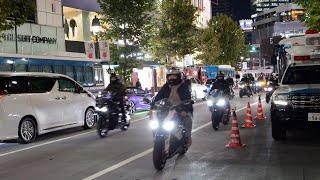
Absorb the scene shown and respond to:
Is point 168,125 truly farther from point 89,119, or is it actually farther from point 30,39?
point 30,39

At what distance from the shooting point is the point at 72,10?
35688mm

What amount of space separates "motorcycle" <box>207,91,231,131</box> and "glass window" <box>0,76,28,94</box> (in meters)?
5.61

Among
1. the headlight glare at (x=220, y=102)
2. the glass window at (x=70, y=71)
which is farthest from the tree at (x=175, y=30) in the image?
the headlight glare at (x=220, y=102)

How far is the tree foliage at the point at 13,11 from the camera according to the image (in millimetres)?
17531

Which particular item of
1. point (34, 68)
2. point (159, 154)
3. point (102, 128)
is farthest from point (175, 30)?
point (159, 154)

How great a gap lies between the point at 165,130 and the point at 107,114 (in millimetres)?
5968

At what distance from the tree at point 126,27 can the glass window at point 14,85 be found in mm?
17554

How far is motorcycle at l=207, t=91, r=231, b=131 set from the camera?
16.3 meters

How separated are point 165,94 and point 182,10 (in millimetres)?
36955

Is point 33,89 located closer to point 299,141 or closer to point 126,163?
point 126,163

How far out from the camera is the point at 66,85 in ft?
56.3

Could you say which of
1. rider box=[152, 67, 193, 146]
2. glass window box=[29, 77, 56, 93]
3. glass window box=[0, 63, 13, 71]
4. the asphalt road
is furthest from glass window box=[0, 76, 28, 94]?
rider box=[152, 67, 193, 146]

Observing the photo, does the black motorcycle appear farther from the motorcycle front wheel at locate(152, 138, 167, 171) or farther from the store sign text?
the store sign text

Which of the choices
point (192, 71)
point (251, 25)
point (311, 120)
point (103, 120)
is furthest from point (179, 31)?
point (251, 25)
